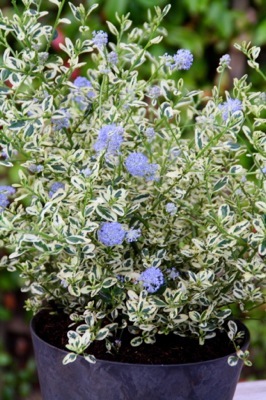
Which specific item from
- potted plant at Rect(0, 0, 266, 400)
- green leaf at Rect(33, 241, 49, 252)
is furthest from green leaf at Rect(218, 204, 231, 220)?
green leaf at Rect(33, 241, 49, 252)

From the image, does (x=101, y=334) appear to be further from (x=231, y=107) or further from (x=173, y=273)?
(x=231, y=107)

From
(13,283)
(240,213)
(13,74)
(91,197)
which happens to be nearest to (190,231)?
(240,213)

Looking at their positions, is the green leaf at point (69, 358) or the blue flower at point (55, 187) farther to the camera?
the blue flower at point (55, 187)

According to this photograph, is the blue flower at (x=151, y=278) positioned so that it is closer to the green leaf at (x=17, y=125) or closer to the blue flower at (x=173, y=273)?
the blue flower at (x=173, y=273)

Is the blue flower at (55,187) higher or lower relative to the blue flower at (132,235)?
lower

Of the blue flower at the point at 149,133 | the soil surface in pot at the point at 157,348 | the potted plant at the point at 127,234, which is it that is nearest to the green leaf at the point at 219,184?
the potted plant at the point at 127,234

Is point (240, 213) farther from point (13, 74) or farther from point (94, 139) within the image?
point (13, 74)

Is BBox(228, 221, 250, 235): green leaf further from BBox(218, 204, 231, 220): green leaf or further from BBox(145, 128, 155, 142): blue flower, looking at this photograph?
BBox(145, 128, 155, 142): blue flower
